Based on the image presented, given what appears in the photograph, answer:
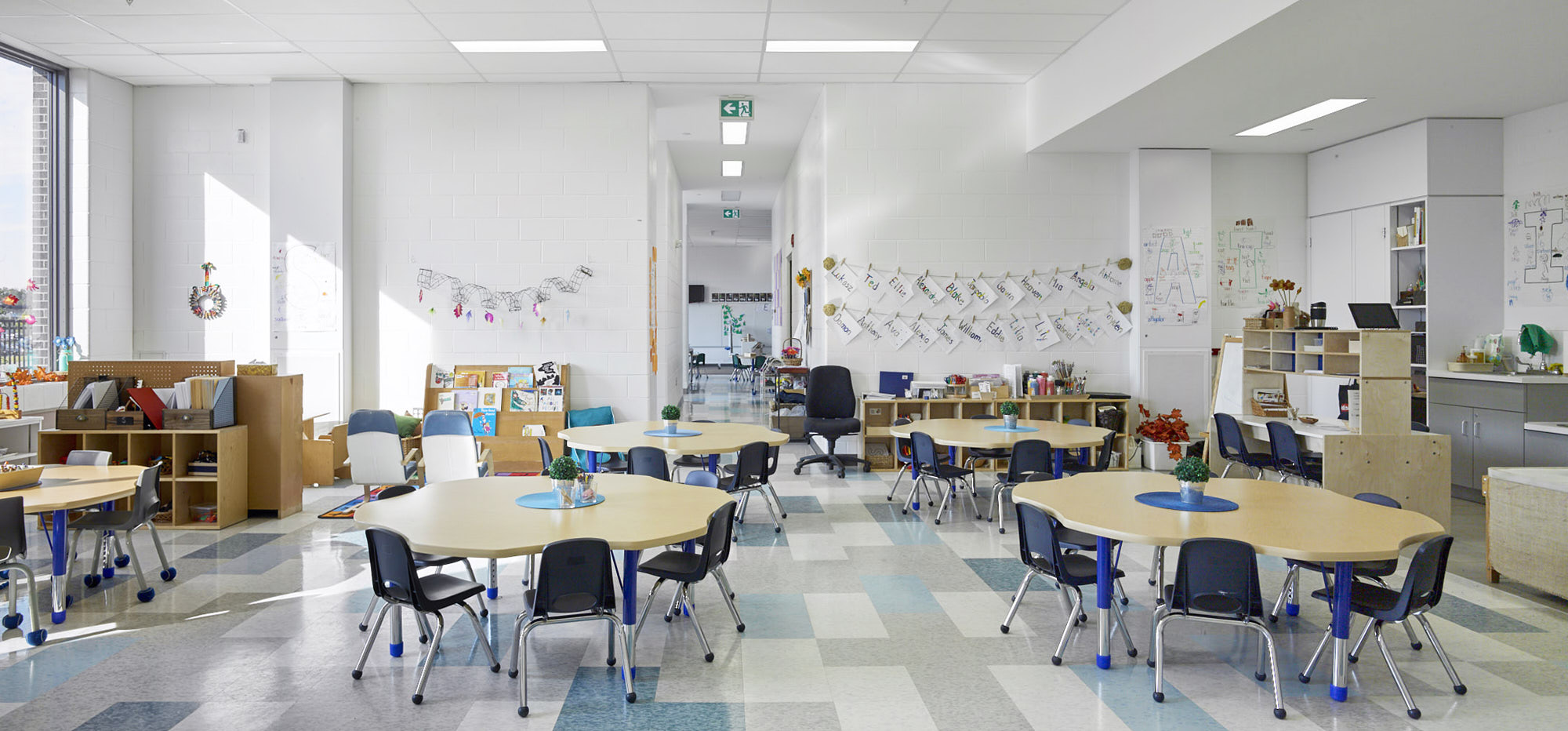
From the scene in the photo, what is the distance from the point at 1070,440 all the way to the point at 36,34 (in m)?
8.70

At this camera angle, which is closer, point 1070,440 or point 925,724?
point 925,724

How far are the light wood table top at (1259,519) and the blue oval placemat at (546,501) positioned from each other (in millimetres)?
2016

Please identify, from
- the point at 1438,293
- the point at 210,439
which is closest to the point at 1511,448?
the point at 1438,293

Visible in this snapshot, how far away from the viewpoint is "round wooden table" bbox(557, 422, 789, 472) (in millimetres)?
5738

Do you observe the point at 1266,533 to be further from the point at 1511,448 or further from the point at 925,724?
the point at 1511,448

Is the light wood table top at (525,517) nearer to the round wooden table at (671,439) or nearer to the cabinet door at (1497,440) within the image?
the round wooden table at (671,439)

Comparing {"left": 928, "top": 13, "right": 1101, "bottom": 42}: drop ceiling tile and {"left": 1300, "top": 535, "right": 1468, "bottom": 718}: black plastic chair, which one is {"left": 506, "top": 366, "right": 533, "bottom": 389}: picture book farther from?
{"left": 1300, "top": 535, "right": 1468, "bottom": 718}: black plastic chair

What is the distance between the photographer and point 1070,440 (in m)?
6.11

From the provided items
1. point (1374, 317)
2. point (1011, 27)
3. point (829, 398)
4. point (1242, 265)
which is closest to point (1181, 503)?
point (1374, 317)

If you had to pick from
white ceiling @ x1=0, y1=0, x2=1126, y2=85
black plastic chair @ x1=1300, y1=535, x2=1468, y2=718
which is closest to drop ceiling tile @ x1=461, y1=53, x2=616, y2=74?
white ceiling @ x1=0, y1=0, x2=1126, y2=85

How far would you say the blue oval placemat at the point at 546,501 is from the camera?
3.99 meters

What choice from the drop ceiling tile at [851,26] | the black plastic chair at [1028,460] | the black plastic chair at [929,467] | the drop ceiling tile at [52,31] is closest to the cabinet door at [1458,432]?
the black plastic chair at [1028,460]

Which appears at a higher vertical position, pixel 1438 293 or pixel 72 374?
pixel 1438 293

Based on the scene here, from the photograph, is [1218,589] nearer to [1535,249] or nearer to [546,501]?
[546,501]
